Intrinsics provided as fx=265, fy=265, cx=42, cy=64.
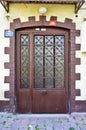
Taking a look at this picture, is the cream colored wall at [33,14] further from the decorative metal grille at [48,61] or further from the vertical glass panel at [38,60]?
the vertical glass panel at [38,60]

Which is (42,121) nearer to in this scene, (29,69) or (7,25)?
(29,69)

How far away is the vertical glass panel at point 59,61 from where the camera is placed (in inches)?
275

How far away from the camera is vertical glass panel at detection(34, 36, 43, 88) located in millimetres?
6957

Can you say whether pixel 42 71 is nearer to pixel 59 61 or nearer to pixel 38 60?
pixel 38 60

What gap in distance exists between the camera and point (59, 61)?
698 centimetres

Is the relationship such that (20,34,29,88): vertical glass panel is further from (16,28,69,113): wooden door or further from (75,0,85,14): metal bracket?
(75,0,85,14): metal bracket

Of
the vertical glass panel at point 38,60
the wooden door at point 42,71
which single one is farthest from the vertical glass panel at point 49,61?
the vertical glass panel at point 38,60

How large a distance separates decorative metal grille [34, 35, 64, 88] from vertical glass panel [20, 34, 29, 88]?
0.24 meters

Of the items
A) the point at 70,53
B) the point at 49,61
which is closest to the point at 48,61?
the point at 49,61

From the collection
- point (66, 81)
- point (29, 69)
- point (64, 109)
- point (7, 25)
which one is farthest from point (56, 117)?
point (7, 25)

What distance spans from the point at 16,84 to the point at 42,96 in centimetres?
75

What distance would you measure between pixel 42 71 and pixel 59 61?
52cm

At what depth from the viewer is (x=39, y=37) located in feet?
22.9

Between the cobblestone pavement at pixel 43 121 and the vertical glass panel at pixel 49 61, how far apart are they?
0.87 meters
